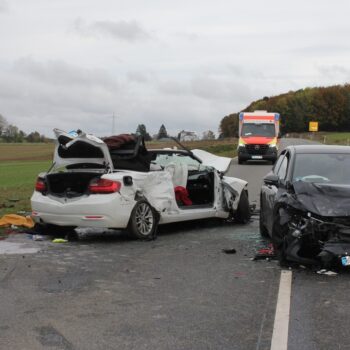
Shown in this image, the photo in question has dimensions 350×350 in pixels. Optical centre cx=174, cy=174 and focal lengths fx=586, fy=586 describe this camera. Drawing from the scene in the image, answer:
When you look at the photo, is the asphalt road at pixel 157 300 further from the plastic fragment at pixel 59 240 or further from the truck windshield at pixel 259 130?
the truck windshield at pixel 259 130

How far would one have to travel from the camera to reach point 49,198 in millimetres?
9086

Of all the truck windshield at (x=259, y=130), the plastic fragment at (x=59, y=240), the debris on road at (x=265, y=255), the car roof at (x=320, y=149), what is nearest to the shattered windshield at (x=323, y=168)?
the car roof at (x=320, y=149)

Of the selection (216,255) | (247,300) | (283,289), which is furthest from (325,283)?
(216,255)

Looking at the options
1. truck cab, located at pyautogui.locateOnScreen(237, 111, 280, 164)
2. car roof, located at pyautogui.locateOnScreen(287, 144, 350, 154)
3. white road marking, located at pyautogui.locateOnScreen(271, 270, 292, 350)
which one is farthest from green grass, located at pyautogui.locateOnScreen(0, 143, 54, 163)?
white road marking, located at pyautogui.locateOnScreen(271, 270, 292, 350)

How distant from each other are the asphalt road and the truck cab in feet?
78.2

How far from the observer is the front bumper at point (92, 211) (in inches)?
335

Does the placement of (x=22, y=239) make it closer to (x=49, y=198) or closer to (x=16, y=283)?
(x=49, y=198)

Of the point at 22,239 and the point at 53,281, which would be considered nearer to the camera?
the point at 53,281

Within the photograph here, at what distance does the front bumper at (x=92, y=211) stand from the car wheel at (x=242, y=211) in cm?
266

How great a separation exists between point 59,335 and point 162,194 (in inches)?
199

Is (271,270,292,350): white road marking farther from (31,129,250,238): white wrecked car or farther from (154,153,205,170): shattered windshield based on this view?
(154,153,205,170): shattered windshield

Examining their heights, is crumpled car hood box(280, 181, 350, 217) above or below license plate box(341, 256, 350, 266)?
above

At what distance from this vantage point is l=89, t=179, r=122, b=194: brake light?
338 inches

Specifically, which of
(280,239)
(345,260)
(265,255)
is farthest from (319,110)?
(345,260)
